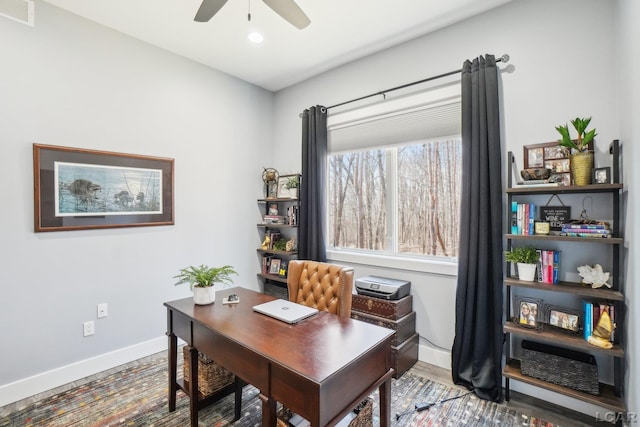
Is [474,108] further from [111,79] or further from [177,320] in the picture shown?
[111,79]

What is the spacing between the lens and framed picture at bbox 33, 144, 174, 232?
2.35m

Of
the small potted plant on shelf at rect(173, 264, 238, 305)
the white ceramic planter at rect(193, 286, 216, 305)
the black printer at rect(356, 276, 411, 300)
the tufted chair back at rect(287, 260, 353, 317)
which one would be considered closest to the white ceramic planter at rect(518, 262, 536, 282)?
the black printer at rect(356, 276, 411, 300)

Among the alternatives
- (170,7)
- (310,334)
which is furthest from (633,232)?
(170,7)

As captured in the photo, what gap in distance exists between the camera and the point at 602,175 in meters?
1.88

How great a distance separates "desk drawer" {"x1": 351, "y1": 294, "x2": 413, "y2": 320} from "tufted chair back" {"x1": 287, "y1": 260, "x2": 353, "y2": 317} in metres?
0.65

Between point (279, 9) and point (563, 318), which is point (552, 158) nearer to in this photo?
point (563, 318)

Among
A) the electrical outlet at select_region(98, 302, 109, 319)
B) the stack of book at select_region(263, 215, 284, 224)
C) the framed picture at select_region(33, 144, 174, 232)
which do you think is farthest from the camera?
the stack of book at select_region(263, 215, 284, 224)

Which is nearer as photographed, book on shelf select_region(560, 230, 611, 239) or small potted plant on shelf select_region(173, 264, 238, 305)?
book on shelf select_region(560, 230, 611, 239)

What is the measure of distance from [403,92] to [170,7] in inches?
81.2

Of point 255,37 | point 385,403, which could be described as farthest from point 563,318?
point 255,37

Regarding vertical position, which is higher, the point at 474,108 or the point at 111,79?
the point at 111,79

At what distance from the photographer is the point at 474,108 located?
237 cm

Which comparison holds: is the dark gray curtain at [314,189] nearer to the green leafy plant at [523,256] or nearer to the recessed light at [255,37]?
the recessed light at [255,37]

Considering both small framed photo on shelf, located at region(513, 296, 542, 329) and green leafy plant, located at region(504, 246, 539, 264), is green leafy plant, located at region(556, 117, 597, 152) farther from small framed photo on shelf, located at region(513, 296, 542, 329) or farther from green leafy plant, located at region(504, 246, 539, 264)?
small framed photo on shelf, located at region(513, 296, 542, 329)
